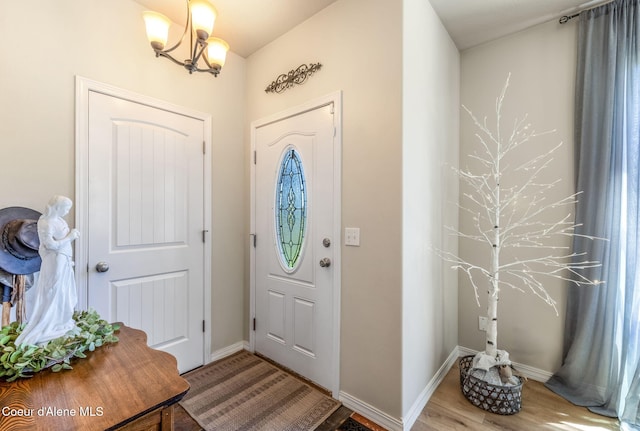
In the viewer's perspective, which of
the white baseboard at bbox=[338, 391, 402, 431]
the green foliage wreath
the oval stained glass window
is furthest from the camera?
the oval stained glass window

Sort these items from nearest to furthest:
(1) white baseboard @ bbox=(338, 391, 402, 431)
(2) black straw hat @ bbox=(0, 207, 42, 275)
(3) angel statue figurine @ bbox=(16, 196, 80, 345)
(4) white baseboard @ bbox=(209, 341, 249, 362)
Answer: (3) angel statue figurine @ bbox=(16, 196, 80, 345) < (2) black straw hat @ bbox=(0, 207, 42, 275) < (1) white baseboard @ bbox=(338, 391, 402, 431) < (4) white baseboard @ bbox=(209, 341, 249, 362)

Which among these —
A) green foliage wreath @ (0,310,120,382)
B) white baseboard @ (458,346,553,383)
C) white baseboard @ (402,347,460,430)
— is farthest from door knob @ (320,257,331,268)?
white baseboard @ (458,346,553,383)

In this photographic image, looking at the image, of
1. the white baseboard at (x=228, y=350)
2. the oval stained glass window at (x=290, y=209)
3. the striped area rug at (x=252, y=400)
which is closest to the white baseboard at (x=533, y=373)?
the striped area rug at (x=252, y=400)

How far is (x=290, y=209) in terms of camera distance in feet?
7.64

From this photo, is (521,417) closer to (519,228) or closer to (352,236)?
(519,228)

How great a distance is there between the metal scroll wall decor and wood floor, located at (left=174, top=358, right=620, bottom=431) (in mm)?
2412

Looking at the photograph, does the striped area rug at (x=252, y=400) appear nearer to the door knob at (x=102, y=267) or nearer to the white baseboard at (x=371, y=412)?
the white baseboard at (x=371, y=412)

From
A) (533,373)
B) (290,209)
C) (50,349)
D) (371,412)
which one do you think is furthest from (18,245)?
(533,373)

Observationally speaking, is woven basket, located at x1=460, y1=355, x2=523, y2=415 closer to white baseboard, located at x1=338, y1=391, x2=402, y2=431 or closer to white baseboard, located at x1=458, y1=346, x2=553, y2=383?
white baseboard, located at x1=458, y1=346, x2=553, y2=383

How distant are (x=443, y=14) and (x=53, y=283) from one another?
2.82 meters

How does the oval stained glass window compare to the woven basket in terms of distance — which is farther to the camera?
the oval stained glass window

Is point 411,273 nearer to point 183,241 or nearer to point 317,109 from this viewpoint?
point 317,109

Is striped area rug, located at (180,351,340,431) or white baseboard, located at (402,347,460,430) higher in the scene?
white baseboard, located at (402,347,460,430)

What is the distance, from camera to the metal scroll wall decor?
2145 millimetres
